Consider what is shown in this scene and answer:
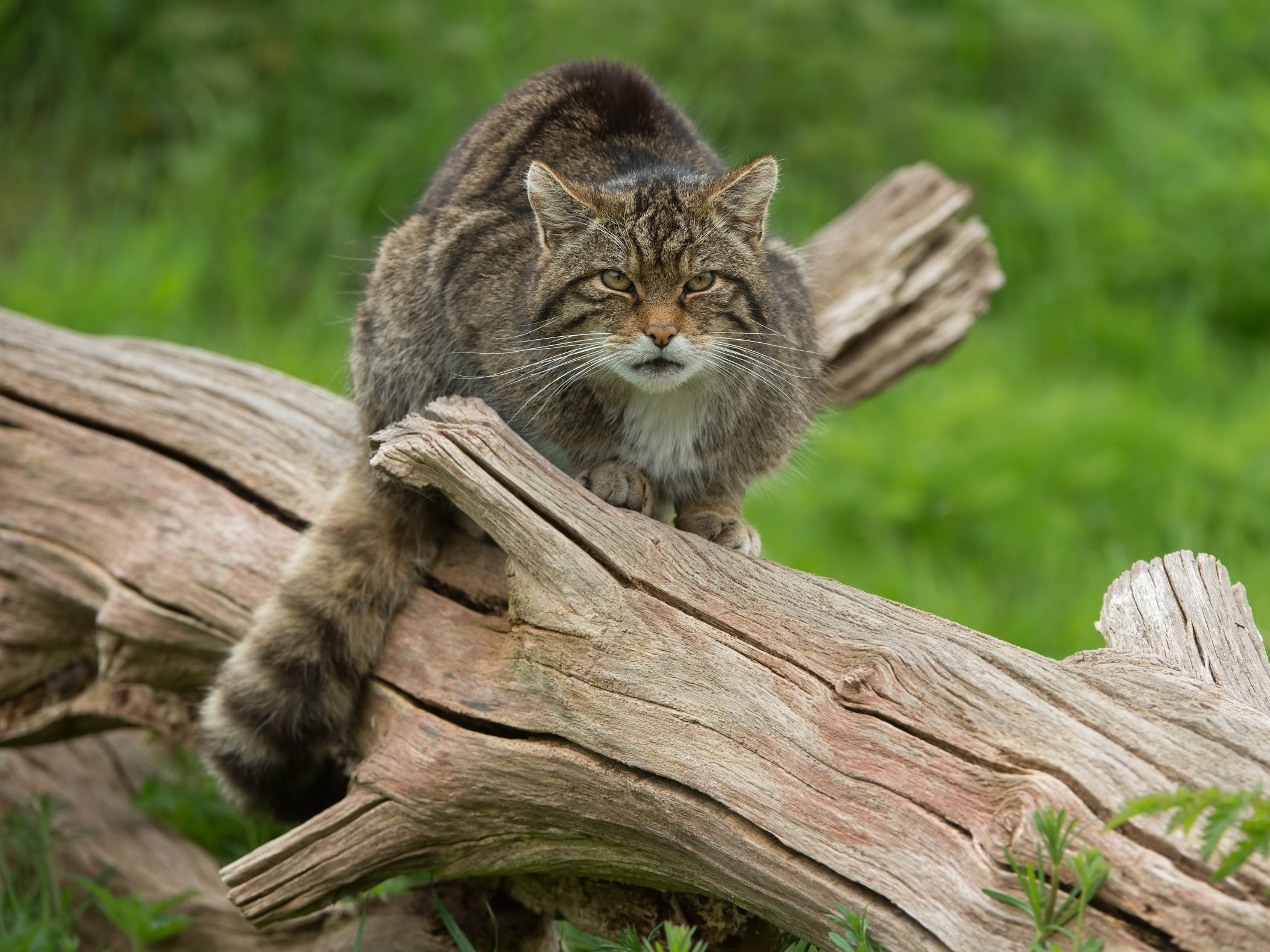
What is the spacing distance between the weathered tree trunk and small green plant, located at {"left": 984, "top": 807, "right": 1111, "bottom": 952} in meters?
0.05

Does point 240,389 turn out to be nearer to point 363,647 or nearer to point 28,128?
point 363,647

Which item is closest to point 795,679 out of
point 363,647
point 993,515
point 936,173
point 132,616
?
point 363,647

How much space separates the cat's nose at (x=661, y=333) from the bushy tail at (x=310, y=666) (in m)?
0.76

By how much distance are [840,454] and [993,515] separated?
68 centimetres

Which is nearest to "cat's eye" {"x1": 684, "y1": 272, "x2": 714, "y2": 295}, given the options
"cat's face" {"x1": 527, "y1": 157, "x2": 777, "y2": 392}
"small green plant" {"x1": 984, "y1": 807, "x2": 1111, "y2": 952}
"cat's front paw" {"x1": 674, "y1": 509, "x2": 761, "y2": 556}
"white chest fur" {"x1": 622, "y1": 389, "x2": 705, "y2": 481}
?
"cat's face" {"x1": 527, "y1": 157, "x2": 777, "y2": 392}

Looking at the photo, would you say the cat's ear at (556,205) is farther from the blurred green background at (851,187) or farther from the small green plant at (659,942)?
the blurred green background at (851,187)

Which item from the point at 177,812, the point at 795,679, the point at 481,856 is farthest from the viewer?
the point at 177,812

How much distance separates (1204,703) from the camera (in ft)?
8.99

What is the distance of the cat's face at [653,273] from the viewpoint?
11.7ft

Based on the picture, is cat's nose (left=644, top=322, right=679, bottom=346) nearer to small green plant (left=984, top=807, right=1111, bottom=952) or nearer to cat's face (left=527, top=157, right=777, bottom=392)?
cat's face (left=527, top=157, right=777, bottom=392)

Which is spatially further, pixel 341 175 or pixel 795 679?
pixel 341 175

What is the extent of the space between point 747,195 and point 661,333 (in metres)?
0.45

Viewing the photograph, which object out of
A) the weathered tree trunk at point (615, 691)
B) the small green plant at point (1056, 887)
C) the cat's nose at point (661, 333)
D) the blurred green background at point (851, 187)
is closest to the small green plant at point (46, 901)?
the weathered tree trunk at point (615, 691)

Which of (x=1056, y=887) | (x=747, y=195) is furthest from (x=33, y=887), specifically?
(x=1056, y=887)
